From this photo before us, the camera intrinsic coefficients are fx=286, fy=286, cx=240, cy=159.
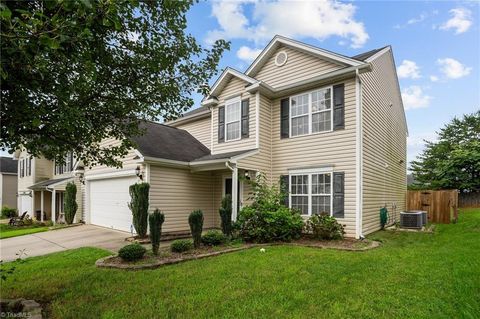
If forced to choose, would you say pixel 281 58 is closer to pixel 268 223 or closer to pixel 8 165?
pixel 268 223

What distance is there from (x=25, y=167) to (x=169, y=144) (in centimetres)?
1818

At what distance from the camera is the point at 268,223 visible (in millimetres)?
9359

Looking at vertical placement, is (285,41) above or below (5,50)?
above

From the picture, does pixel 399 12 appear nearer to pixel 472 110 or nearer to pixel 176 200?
pixel 176 200

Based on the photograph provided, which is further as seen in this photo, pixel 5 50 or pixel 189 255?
pixel 189 255

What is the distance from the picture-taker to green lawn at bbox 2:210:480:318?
156 inches

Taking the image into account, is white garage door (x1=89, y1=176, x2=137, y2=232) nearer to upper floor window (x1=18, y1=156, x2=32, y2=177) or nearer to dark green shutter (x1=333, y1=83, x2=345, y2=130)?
dark green shutter (x1=333, y1=83, x2=345, y2=130)

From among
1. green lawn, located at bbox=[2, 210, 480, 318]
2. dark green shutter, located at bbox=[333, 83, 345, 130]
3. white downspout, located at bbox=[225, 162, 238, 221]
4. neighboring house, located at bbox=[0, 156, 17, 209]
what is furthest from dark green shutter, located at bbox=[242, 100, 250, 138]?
neighboring house, located at bbox=[0, 156, 17, 209]

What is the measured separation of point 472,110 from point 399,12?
2888cm

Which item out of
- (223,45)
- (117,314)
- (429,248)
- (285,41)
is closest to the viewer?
(117,314)

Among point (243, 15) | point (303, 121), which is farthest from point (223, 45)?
point (303, 121)

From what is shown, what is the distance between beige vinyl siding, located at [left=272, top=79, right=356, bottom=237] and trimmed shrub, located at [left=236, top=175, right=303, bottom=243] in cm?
173

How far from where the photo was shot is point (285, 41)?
456 inches

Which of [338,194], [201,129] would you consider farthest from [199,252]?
[201,129]
